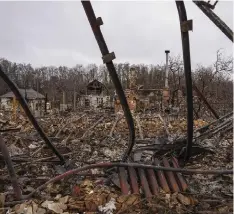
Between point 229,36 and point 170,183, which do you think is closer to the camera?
point 229,36

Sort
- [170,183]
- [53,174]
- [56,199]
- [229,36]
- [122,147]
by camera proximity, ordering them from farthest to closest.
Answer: [122,147] → [53,174] → [170,183] → [56,199] → [229,36]

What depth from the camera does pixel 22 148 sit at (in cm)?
777

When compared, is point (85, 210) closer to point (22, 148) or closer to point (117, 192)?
point (117, 192)

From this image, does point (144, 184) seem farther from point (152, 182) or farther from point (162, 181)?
point (162, 181)

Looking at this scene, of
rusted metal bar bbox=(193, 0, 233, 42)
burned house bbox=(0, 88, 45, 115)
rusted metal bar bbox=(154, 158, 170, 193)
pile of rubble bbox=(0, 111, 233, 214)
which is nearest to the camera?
rusted metal bar bbox=(193, 0, 233, 42)

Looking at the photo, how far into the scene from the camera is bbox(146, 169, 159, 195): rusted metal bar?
443 centimetres

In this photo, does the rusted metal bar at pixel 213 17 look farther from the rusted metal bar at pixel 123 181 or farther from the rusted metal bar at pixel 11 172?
the rusted metal bar at pixel 11 172

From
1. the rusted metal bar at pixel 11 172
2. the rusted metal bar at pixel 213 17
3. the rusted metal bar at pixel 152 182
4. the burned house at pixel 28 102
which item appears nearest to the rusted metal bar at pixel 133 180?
the rusted metal bar at pixel 152 182

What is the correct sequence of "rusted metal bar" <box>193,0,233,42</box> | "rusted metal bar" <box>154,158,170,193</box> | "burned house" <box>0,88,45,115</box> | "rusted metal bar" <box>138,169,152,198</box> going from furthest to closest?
"burned house" <box>0,88,45,115</box> < "rusted metal bar" <box>154,158,170,193</box> < "rusted metal bar" <box>138,169,152,198</box> < "rusted metal bar" <box>193,0,233,42</box>

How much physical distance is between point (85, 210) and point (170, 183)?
4.98 feet

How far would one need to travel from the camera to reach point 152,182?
4602 millimetres

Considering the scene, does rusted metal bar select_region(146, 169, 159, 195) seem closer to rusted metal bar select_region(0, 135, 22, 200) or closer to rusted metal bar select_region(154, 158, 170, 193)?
rusted metal bar select_region(154, 158, 170, 193)

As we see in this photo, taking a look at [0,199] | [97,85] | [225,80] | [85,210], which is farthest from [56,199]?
[97,85]

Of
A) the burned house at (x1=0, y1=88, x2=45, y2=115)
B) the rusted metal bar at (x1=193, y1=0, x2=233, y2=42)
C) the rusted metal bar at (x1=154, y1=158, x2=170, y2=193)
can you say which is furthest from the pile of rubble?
the burned house at (x1=0, y1=88, x2=45, y2=115)
